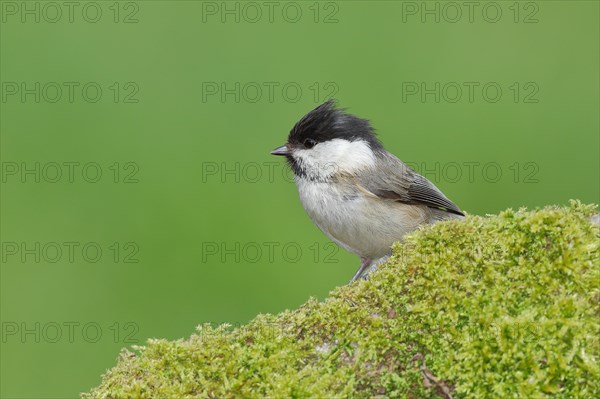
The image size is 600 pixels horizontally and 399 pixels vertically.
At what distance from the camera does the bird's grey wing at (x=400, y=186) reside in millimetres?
5195

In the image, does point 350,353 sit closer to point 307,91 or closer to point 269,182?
point 269,182

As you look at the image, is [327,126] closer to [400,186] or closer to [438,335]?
[400,186]

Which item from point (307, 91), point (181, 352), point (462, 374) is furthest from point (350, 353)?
point (307, 91)

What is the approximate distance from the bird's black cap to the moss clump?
8.35ft

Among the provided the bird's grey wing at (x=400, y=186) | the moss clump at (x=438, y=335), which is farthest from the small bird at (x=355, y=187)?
the moss clump at (x=438, y=335)

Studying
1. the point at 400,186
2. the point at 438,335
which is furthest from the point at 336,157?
the point at 438,335

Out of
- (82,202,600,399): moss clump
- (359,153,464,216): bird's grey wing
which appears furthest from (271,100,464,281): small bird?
(82,202,600,399): moss clump

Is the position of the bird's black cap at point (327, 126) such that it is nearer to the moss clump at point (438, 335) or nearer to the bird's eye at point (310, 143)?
the bird's eye at point (310, 143)

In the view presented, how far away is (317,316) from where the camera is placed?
2717 millimetres

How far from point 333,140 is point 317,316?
107 inches

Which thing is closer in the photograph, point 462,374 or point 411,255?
point 462,374

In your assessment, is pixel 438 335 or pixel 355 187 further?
pixel 355 187

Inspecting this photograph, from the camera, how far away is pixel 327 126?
5.30m

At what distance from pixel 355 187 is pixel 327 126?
476 mm
